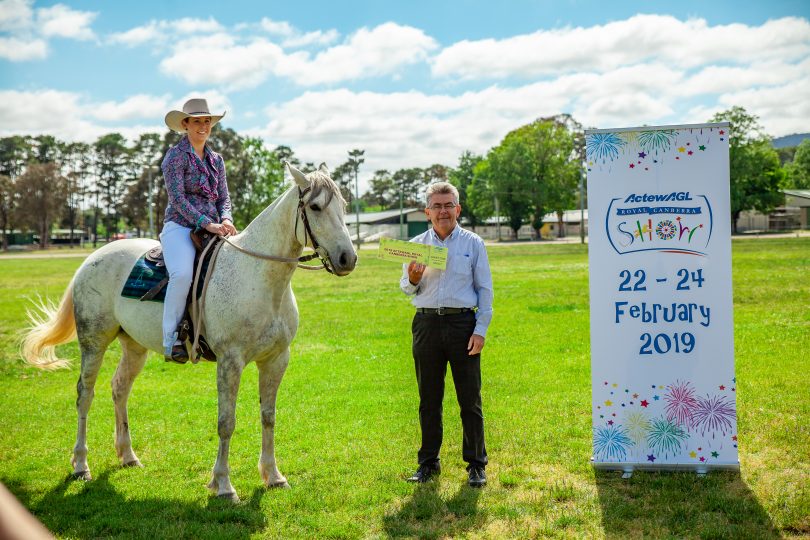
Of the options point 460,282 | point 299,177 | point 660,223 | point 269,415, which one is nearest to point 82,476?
point 269,415

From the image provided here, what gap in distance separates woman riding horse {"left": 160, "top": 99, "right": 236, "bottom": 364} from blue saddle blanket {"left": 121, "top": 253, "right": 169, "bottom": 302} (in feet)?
0.83

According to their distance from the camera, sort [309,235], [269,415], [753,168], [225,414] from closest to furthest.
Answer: [309,235], [225,414], [269,415], [753,168]

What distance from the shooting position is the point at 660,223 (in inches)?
235

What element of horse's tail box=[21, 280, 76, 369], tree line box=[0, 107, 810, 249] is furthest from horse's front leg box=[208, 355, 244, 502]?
tree line box=[0, 107, 810, 249]

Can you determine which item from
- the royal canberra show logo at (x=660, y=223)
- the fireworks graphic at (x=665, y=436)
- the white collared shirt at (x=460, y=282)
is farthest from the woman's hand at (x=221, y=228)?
the fireworks graphic at (x=665, y=436)

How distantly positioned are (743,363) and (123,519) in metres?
8.60

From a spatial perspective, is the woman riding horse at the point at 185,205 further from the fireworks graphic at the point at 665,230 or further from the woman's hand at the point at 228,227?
the fireworks graphic at the point at 665,230

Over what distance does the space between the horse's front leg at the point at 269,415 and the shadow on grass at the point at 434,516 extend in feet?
4.16

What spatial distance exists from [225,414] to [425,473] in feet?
6.01

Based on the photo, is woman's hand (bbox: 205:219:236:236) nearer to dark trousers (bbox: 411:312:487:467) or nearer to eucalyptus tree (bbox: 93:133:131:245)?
dark trousers (bbox: 411:312:487:467)

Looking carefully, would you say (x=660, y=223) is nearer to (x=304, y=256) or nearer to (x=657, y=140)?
(x=657, y=140)

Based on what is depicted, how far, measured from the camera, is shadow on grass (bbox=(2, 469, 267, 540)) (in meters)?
5.11

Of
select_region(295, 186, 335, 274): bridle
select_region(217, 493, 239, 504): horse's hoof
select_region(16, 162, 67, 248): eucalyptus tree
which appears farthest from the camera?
select_region(16, 162, 67, 248): eucalyptus tree

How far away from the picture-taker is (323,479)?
6148 mm
